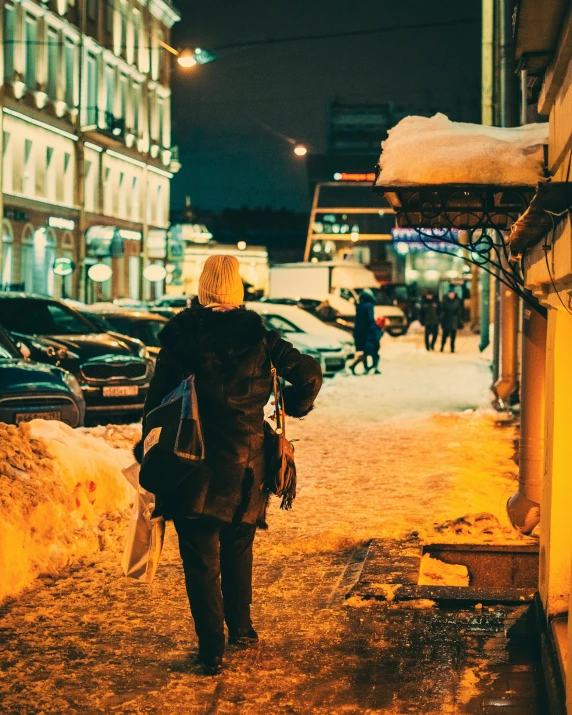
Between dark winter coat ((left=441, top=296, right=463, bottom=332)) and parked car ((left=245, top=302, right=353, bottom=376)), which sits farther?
dark winter coat ((left=441, top=296, right=463, bottom=332))

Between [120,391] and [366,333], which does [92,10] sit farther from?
[120,391]

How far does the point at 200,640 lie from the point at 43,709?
0.80 meters

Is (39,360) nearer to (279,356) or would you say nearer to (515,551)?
(515,551)

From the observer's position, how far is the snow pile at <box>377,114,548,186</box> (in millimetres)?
6285

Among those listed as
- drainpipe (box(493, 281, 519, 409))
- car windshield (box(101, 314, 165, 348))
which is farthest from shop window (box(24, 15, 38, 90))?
drainpipe (box(493, 281, 519, 409))

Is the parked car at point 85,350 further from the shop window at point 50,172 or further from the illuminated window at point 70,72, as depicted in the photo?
the illuminated window at point 70,72

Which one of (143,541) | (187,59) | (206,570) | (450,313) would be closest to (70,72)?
(450,313)

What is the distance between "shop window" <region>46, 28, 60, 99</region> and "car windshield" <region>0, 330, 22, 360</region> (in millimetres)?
29613

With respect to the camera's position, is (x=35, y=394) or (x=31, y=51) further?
(x=31, y=51)

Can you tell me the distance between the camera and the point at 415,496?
9.22 metres

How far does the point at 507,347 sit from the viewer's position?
14.8 m

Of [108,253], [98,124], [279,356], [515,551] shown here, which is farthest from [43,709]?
[98,124]

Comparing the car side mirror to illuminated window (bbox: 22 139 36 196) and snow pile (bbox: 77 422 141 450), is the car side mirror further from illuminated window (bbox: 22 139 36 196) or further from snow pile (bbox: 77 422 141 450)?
illuminated window (bbox: 22 139 36 196)

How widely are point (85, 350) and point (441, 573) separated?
8.60 m
